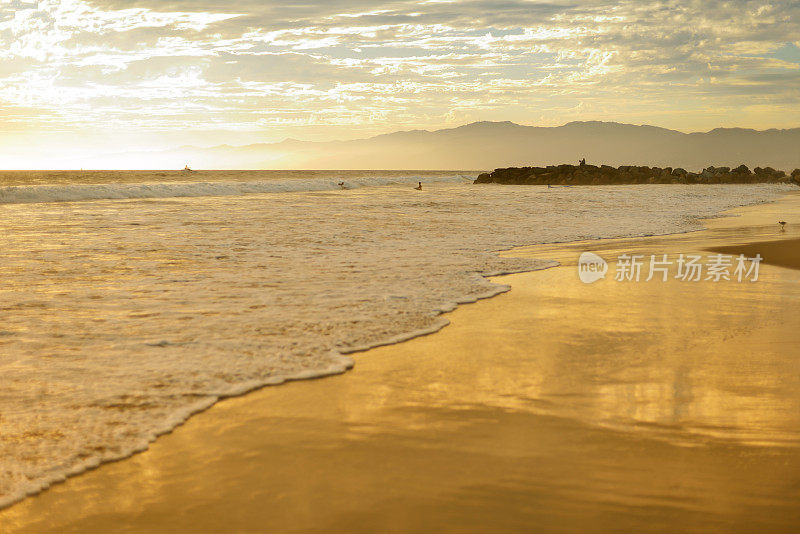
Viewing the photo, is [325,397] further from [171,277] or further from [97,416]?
[171,277]

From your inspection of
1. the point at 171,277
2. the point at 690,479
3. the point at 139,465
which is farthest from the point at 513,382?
the point at 171,277

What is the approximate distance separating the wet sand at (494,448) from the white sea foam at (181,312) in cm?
37

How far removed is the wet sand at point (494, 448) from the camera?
2914mm

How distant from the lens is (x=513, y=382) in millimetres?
4684

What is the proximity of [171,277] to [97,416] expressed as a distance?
507 cm

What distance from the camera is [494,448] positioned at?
359 centimetres

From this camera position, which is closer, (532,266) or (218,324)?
(218,324)
